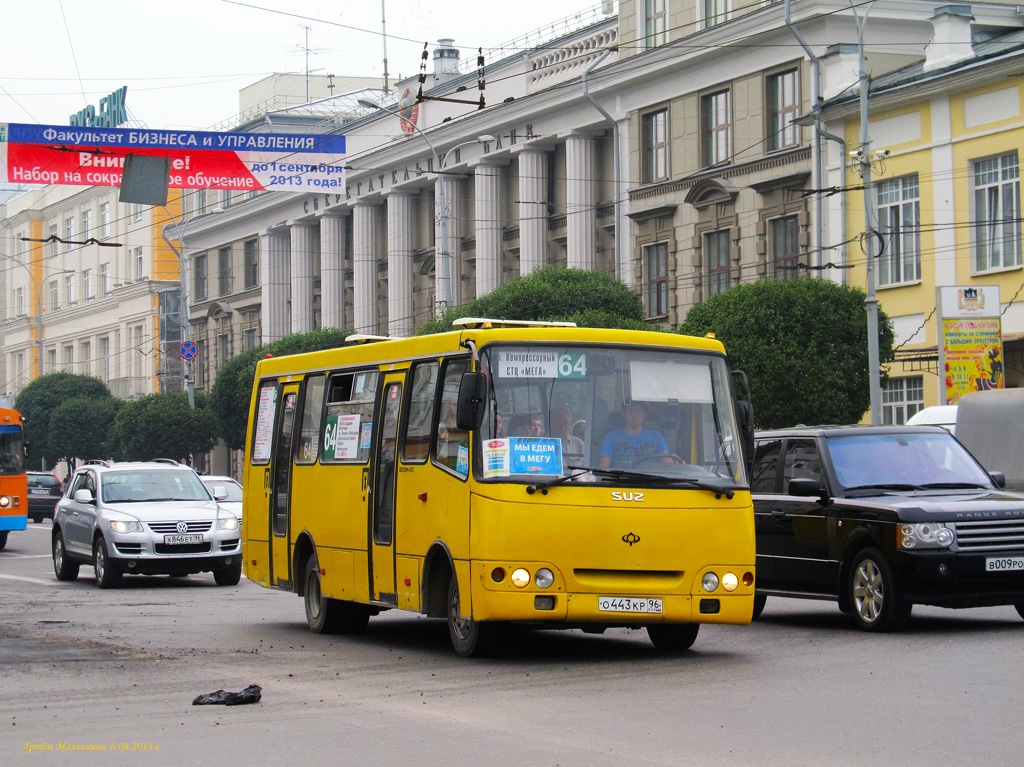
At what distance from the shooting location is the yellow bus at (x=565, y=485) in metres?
11.0

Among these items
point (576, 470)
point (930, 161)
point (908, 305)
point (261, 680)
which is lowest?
point (261, 680)

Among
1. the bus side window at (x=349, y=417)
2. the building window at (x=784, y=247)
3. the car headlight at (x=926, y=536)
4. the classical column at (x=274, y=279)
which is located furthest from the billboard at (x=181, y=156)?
the classical column at (x=274, y=279)

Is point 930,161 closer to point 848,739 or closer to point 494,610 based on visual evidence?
point 494,610

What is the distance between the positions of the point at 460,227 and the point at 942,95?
2493 centimetres

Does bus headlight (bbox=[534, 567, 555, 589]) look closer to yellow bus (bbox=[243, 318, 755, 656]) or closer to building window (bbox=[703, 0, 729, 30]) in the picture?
yellow bus (bbox=[243, 318, 755, 656])

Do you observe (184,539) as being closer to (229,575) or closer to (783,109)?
(229,575)

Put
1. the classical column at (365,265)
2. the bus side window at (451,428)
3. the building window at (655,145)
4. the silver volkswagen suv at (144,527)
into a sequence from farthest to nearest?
the classical column at (365,265)
the building window at (655,145)
the silver volkswagen suv at (144,527)
the bus side window at (451,428)

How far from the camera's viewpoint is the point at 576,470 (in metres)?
11.1

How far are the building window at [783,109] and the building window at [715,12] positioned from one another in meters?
2.72

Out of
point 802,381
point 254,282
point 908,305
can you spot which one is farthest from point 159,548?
point 254,282

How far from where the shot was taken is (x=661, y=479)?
1122 cm

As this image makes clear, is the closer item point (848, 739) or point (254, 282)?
point (848, 739)

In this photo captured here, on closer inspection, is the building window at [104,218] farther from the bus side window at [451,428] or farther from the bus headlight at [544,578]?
the bus headlight at [544,578]

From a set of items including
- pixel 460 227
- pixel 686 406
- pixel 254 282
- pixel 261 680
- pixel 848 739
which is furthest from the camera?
pixel 254 282
